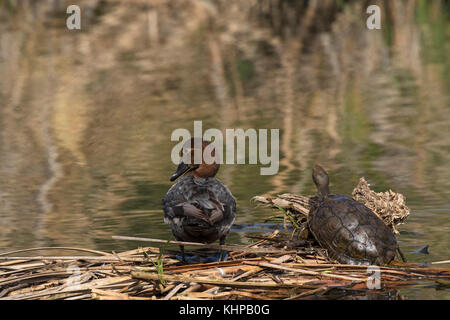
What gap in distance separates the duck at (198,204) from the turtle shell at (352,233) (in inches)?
24.3

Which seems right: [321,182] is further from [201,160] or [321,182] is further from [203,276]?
[203,276]

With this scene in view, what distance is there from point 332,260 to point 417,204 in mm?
1795

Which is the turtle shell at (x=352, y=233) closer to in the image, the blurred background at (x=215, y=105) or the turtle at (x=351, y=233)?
the turtle at (x=351, y=233)

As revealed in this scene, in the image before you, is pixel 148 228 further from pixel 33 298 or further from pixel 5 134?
pixel 5 134

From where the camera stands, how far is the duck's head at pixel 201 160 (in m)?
5.52

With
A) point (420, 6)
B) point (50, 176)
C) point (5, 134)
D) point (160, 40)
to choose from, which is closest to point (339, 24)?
point (420, 6)

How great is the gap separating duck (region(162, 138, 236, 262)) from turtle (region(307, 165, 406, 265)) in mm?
620

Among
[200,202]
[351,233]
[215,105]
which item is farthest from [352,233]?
[215,105]

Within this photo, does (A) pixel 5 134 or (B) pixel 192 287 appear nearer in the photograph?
(B) pixel 192 287

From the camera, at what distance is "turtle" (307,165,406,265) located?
5.17 meters

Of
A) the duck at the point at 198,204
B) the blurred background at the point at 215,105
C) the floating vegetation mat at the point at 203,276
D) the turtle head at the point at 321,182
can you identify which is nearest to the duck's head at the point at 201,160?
the duck at the point at 198,204

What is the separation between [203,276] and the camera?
502 cm

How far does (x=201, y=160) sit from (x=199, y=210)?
0.48m

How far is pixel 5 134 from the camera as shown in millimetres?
11211
